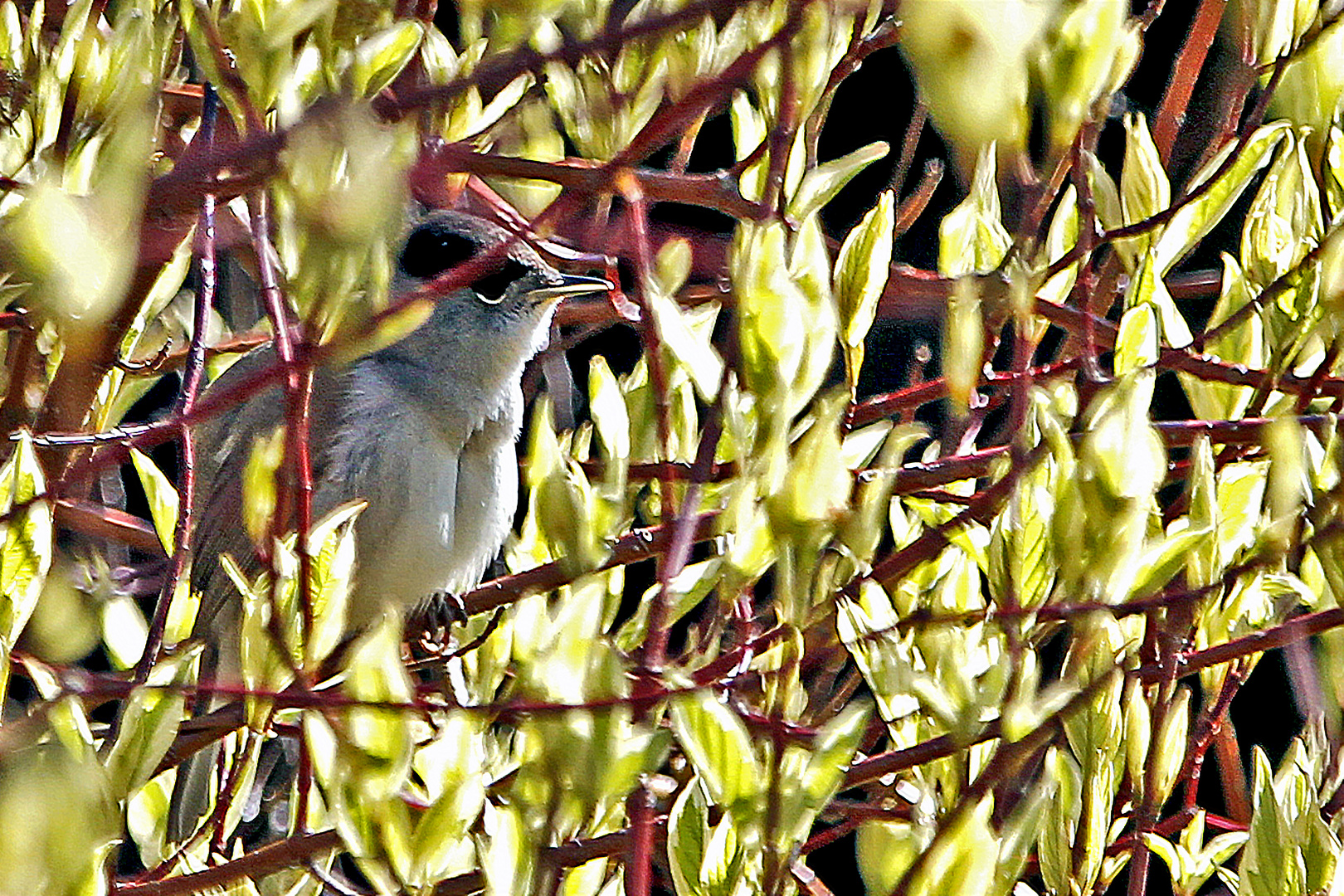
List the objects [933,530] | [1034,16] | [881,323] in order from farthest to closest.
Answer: [881,323] → [933,530] → [1034,16]

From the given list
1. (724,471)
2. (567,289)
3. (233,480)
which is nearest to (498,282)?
(567,289)

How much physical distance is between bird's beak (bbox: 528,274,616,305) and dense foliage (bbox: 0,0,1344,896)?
64 cm

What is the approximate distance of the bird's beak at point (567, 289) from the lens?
2.34m

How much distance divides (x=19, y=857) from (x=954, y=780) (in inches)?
24.3

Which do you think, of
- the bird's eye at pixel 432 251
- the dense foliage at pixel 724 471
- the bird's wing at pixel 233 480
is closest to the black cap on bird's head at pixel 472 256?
the bird's eye at pixel 432 251

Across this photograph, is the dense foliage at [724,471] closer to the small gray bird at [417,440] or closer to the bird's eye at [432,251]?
the small gray bird at [417,440]

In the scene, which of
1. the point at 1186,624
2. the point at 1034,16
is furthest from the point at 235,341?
the point at 1034,16

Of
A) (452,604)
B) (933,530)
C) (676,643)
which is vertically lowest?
(676,643)

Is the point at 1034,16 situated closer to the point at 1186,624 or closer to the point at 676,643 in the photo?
the point at 1186,624

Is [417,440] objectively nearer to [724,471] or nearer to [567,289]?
[567,289]

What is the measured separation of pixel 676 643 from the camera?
3.22 meters

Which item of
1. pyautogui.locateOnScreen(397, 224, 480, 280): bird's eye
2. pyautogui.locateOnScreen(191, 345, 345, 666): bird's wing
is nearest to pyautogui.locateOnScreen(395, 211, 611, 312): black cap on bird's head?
pyautogui.locateOnScreen(397, 224, 480, 280): bird's eye

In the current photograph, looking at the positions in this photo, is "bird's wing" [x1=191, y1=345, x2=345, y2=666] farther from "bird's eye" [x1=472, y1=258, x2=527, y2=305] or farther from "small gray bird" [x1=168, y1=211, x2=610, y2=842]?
"bird's eye" [x1=472, y1=258, x2=527, y2=305]

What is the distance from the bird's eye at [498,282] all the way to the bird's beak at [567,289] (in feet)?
0.26
